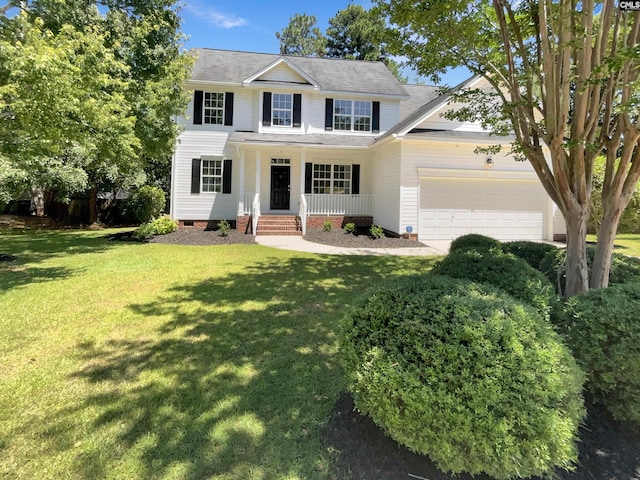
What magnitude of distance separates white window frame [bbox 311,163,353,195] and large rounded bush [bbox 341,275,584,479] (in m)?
13.5

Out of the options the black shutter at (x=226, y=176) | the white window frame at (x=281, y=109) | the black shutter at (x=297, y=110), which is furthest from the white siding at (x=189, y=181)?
the black shutter at (x=297, y=110)

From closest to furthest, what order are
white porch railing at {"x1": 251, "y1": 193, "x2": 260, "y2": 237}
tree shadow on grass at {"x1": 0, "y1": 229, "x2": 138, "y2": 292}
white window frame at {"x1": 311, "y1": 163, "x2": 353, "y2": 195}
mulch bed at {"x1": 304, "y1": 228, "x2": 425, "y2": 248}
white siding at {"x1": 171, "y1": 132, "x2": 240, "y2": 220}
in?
tree shadow on grass at {"x1": 0, "y1": 229, "x2": 138, "y2": 292}
mulch bed at {"x1": 304, "y1": 228, "x2": 425, "y2": 248}
white porch railing at {"x1": 251, "y1": 193, "x2": 260, "y2": 237}
white siding at {"x1": 171, "y1": 132, "x2": 240, "y2": 220}
white window frame at {"x1": 311, "y1": 163, "x2": 353, "y2": 195}

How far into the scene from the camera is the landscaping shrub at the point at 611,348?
2430 mm

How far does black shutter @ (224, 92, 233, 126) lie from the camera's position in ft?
49.3

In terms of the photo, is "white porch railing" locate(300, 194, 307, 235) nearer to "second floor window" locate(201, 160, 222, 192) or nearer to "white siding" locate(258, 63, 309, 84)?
"second floor window" locate(201, 160, 222, 192)

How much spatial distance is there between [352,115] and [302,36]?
81.8 ft

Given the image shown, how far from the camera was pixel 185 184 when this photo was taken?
49.1 ft

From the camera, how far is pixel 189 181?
1498 cm

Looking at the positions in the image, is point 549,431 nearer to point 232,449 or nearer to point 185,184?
point 232,449

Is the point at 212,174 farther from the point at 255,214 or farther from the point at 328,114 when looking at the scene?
the point at 328,114

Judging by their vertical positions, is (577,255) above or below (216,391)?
above

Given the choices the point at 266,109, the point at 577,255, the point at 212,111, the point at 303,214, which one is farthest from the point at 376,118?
the point at 577,255

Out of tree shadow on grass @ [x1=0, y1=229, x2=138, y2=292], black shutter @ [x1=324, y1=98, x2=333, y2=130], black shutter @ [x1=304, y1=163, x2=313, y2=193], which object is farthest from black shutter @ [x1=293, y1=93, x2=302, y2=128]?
tree shadow on grass @ [x1=0, y1=229, x2=138, y2=292]

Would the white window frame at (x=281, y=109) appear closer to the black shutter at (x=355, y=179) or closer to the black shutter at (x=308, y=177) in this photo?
the black shutter at (x=308, y=177)
